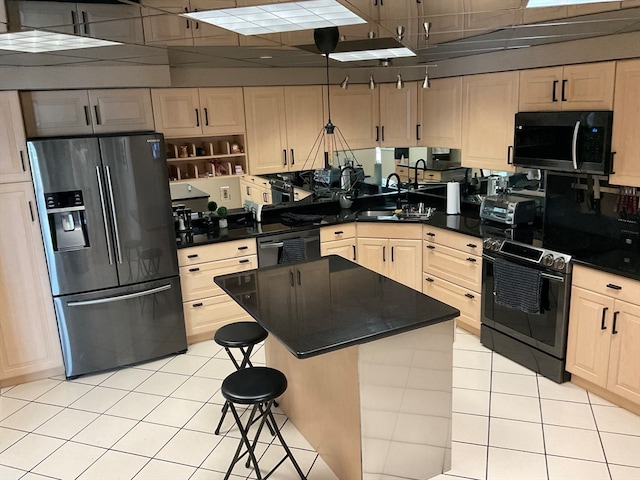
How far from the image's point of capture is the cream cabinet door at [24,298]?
12.2 feet

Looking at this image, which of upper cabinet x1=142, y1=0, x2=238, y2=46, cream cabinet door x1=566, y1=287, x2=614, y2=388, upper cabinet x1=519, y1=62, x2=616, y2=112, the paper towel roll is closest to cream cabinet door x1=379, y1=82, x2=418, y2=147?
the paper towel roll

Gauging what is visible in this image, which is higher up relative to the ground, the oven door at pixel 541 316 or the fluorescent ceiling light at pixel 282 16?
the fluorescent ceiling light at pixel 282 16

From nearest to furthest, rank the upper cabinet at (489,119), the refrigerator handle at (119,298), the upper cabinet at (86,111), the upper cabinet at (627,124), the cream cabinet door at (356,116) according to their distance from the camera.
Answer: the upper cabinet at (627,124), the upper cabinet at (86,111), the refrigerator handle at (119,298), the upper cabinet at (489,119), the cream cabinet door at (356,116)

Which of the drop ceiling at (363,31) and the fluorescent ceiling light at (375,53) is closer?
the drop ceiling at (363,31)

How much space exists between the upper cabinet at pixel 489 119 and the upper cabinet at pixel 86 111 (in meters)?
2.71

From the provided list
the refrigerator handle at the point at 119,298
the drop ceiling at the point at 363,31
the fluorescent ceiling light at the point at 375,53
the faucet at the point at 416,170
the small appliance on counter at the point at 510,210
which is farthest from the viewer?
the faucet at the point at 416,170

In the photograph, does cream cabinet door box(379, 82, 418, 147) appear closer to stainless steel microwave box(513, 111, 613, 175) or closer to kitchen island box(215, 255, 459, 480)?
stainless steel microwave box(513, 111, 613, 175)

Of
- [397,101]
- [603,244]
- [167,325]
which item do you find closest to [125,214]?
[167,325]

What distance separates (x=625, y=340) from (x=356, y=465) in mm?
1907

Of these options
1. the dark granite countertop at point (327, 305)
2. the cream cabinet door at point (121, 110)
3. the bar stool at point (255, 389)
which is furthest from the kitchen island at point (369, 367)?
the cream cabinet door at point (121, 110)

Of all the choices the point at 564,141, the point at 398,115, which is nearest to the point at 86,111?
the point at 398,115

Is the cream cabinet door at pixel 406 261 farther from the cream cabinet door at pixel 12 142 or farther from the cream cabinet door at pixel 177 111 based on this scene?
the cream cabinet door at pixel 12 142

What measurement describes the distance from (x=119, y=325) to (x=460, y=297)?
2.85 metres

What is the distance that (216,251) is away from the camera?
175 inches
